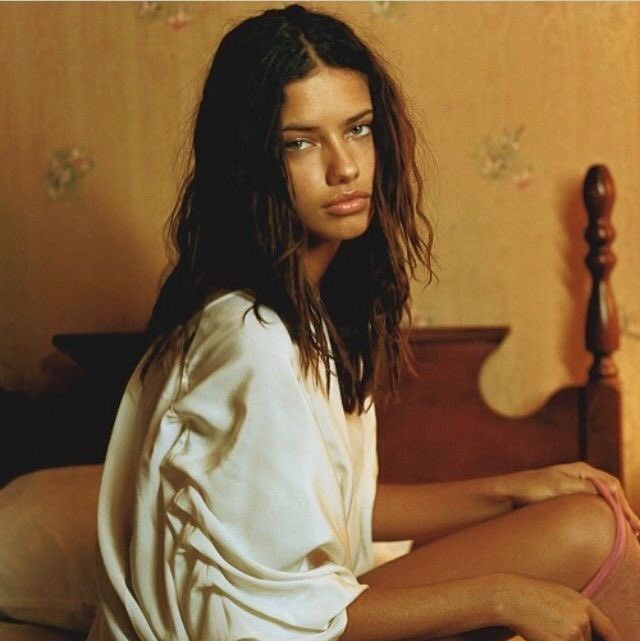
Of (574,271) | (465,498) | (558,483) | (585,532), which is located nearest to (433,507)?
(465,498)

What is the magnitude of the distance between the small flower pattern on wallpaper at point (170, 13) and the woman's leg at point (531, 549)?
106cm

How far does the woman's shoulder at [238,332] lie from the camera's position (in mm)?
971

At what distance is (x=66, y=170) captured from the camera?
1.85m

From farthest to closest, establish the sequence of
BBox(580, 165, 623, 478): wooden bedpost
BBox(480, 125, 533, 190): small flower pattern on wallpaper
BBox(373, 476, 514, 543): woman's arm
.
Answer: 1. BBox(480, 125, 533, 190): small flower pattern on wallpaper
2. BBox(580, 165, 623, 478): wooden bedpost
3. BBox(373, 476, 514, 543): woman's arm

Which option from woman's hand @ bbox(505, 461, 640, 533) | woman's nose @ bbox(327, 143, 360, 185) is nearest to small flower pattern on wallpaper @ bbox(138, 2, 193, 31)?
woman's nose @ bbox(327, 143, 360, 185)

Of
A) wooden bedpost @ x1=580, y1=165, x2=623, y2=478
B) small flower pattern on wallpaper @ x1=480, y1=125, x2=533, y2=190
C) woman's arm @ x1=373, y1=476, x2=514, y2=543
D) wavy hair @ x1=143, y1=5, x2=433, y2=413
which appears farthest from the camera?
small flower pattern on wallpaper @ x1=480, y1=125, x2=533, y2=190

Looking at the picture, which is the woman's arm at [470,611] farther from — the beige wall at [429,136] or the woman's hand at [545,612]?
the beige wall at [429,136]

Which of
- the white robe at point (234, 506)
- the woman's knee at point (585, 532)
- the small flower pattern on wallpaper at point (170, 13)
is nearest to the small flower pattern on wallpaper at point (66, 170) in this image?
the small flower pattern on wallpaper at point (170, 13)

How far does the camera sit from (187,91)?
6.00 ft

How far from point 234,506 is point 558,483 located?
0.44 m

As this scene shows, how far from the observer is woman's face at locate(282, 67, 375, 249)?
1057mm

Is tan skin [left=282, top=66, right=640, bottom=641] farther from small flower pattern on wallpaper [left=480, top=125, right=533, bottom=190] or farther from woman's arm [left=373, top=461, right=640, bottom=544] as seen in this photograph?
small flower pattern on wallpaper [left=480, top=125, right=533, bottom=190]

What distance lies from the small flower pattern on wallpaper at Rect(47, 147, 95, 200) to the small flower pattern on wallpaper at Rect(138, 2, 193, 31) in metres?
0.25

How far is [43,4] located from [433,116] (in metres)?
0.68
